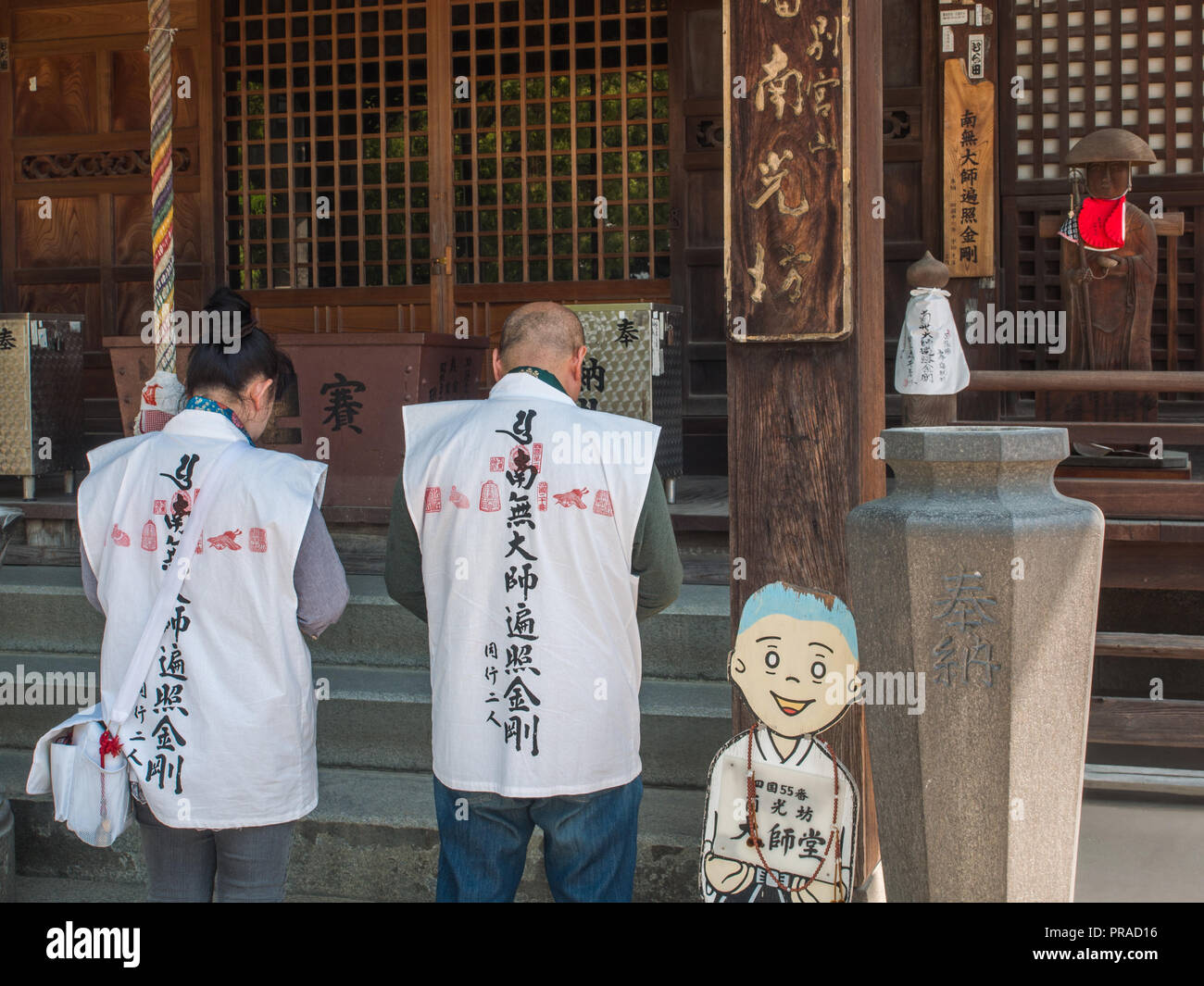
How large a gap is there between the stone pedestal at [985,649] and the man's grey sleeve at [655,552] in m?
0.48

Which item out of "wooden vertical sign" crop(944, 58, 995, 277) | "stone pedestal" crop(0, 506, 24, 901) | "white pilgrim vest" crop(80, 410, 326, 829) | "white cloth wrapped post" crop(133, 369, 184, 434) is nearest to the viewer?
"white pilgrim vest" crop(80, 410, 326, 829)

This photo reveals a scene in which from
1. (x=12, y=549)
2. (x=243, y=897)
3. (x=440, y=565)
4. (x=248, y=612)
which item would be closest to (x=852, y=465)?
(x=440, y=565)

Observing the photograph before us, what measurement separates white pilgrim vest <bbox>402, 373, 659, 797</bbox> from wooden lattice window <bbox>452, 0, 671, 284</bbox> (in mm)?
4768

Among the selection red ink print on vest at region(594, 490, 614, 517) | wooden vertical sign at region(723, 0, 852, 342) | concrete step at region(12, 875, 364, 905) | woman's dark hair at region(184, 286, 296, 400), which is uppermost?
wooden vertical sign at region(723, 0, 852, 342)

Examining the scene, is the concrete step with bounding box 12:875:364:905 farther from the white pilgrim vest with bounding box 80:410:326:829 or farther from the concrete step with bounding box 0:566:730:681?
the white pilgrim vest with bounding box 80:410:326:829

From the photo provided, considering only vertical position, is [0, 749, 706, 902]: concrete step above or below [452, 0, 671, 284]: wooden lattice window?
below

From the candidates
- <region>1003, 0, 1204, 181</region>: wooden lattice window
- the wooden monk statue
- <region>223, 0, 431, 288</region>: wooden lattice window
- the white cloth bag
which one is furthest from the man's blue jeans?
<region>1003, 0, 1204, 181</region>: wooden lattice window

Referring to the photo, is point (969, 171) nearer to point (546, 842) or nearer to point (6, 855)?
point (546, 842)

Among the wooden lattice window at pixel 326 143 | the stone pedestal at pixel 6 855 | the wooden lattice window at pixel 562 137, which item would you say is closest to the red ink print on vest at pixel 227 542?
the stone pedestal at pixel 6 855

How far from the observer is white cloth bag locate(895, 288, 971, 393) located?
536 cm

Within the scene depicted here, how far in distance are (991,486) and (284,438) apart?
4.36m

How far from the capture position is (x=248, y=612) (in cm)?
293

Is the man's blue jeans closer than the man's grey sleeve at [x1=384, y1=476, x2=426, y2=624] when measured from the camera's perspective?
Yes

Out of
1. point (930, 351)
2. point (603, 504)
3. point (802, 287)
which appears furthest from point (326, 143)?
point (603, 504)
